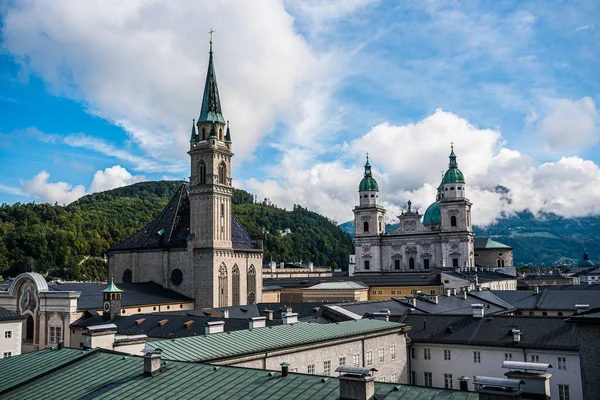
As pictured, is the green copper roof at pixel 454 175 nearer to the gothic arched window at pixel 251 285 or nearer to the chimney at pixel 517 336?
the gothic arched window at pixel 251 285

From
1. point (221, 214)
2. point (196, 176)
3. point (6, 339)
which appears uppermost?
point (196, 176)

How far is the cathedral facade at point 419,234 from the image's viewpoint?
12031cm

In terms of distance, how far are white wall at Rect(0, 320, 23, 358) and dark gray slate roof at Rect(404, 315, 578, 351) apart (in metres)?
29.9

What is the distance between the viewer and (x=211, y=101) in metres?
77.7

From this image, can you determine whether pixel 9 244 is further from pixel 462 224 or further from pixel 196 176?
pixel 462 224

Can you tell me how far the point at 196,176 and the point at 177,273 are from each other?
1209 centimetres

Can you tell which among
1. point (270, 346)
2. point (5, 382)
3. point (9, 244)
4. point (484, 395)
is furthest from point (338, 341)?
point (9, 244)

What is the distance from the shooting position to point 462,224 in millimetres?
120312

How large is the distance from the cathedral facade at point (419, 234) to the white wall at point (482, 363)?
254ft

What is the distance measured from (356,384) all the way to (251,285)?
63597mm

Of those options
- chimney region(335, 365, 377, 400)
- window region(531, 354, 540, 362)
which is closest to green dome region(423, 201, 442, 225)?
window region(531, 354, 540, 362)

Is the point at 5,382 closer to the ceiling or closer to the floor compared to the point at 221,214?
closer to the floor

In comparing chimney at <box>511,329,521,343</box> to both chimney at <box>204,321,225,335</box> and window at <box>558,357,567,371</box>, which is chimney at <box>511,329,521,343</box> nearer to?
window at <box>558,357,567,371</box>

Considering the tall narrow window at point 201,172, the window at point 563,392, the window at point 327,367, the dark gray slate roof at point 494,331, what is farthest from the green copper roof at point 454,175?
the window at point 327,367
